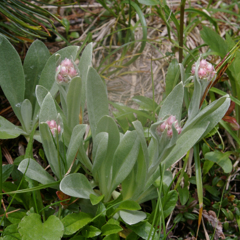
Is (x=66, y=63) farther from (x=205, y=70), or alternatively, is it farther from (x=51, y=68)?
(x=205, y=70)

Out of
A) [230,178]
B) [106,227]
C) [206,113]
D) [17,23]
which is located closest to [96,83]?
[206,113]

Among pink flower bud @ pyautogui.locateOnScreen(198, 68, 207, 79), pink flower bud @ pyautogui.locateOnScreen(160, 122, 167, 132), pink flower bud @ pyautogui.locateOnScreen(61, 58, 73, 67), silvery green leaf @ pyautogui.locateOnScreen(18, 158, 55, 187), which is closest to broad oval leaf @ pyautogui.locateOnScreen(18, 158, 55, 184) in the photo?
silvery green leaf @ pyautogui.locateOnScreen(18, 158, 55, 187)

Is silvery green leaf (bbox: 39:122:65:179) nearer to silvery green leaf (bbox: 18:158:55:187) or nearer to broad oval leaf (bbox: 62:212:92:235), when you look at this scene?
silvery green leaf (bbox: 18:158:55:187)

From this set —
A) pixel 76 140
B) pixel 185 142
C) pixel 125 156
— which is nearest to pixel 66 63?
pixel 76 140

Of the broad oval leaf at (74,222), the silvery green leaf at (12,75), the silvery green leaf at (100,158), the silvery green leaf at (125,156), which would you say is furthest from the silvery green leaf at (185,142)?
the silvery green leaf at (12,75)

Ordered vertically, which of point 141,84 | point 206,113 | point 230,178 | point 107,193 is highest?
point 206,113

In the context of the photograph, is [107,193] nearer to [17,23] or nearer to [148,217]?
[148,217]

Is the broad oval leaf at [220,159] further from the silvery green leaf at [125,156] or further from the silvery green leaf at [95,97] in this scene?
the silvery green leaf at [95,97]

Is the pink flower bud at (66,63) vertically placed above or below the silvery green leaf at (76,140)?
above
